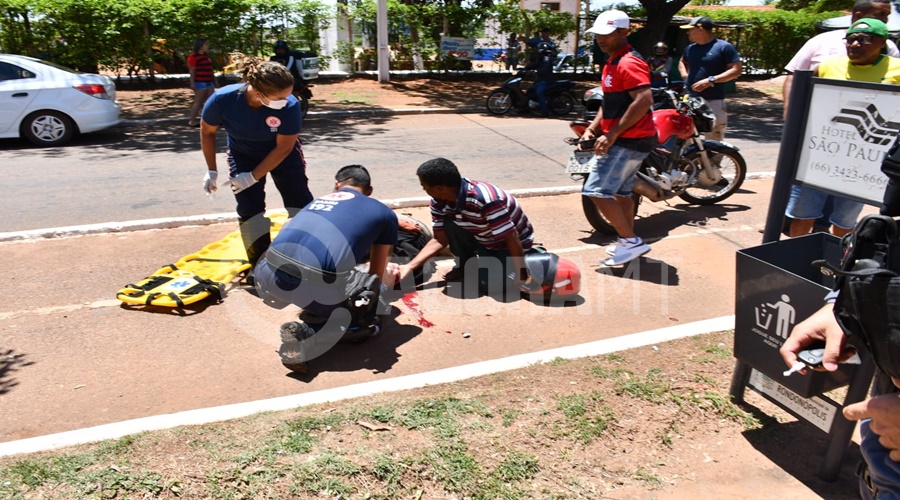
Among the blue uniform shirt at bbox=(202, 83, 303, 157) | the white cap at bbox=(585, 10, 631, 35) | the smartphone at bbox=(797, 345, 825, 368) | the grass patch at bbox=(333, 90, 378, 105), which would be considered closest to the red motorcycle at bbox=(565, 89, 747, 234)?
the white cap at bbox=(585, 10, 631, 35)

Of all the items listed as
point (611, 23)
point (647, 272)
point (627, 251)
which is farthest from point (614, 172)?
point (611, 23)

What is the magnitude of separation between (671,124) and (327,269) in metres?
4.38

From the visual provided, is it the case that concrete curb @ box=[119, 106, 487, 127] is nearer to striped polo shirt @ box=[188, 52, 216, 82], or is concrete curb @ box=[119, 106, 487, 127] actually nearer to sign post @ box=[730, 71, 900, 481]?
striped polo shirt @ box=[188, 52, 216, 82]

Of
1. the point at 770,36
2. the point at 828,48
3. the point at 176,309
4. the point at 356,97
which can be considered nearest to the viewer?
the point at 176,309

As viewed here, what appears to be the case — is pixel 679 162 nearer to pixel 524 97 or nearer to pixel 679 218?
pixel 679 218

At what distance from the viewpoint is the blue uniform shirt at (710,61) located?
7.79 metres

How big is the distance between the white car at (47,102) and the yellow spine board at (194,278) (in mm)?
6753

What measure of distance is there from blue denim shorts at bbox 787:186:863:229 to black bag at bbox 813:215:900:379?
10.2 ft

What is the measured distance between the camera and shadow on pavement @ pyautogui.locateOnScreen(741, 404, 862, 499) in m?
3.13

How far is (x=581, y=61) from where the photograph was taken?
72.4 feet

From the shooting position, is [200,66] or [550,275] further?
[200,66]

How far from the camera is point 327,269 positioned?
405 cm

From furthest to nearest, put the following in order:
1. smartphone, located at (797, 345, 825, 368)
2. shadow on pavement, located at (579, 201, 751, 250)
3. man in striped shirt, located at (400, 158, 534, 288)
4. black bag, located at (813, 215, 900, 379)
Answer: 1. shadow on pavement, located at (579, 201, 751, 250)
2. man in striped shirt, located at (400, 158, 534, 288)
3. smartphone, located at (797, 345, 825, 368)
4. black bag, located at (813, 215, 900, 379)

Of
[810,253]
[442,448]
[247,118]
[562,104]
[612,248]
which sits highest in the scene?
[247,118]
